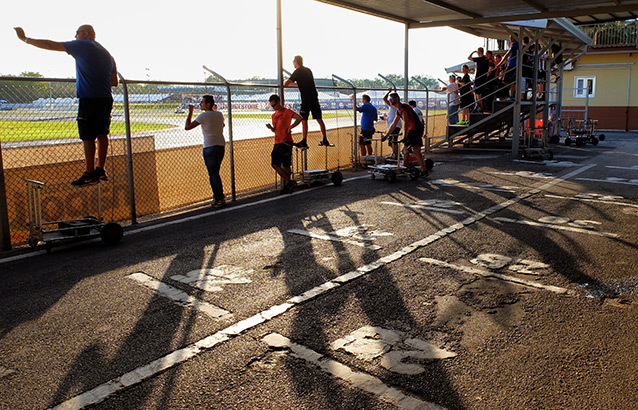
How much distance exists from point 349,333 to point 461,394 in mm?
1134

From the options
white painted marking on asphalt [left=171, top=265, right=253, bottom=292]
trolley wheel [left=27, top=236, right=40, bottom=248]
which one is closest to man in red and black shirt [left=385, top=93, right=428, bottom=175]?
white painted marking on asphalt [left=171, top=265, right=253, bottom=292]

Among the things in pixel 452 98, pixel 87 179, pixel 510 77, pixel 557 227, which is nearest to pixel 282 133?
pixel 87 179

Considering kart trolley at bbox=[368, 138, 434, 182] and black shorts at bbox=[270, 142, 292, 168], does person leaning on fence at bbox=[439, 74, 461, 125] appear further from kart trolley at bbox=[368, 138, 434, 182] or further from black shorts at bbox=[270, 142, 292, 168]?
black shorts at bbox=[270, 142, 292, 168]

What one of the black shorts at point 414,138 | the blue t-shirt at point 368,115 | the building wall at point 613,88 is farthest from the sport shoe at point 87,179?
the building wall at point 613,88

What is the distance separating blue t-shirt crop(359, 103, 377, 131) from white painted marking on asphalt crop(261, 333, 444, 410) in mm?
11929

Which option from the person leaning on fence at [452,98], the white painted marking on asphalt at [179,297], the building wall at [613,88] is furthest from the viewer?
the building wall at [613,88]

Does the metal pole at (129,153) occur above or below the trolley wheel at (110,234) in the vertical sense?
above

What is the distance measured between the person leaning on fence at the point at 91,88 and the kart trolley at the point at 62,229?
563mm

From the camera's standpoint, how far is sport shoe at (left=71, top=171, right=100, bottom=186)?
7188 millimetres

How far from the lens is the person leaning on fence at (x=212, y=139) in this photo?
9930 mm

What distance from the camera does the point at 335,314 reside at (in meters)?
4.73

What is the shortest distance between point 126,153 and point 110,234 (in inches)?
85.6

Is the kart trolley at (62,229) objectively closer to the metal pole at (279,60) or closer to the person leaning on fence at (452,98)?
the metal pole at (279,60)

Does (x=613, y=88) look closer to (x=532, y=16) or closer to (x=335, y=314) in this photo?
(x=532, y=16)
